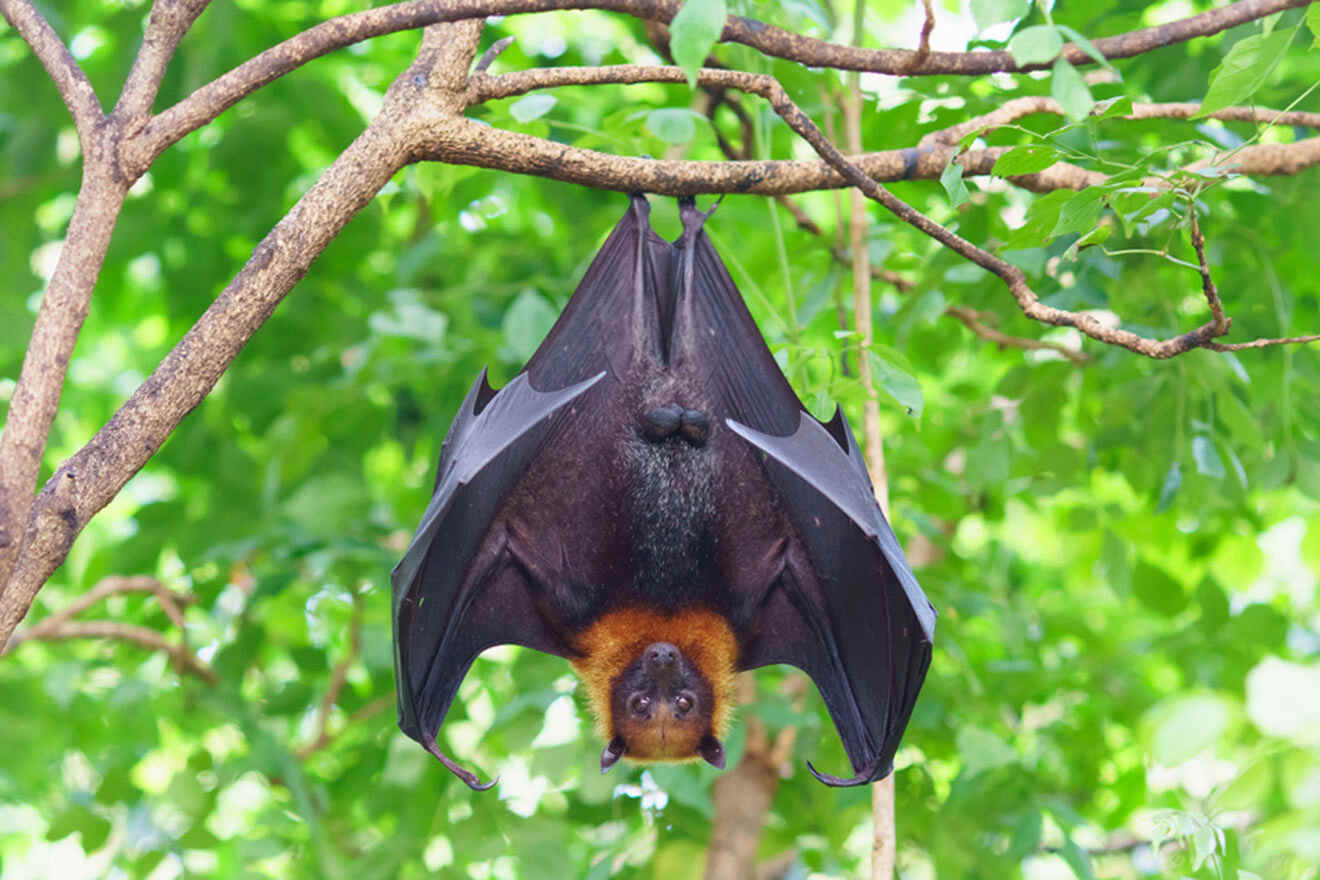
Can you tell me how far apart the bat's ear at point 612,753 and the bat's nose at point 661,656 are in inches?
14.3

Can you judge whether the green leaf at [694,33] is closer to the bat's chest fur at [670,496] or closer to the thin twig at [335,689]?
the bat's chest fur at [670,496]

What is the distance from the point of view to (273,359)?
6734 mm

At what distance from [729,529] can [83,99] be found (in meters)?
2.57

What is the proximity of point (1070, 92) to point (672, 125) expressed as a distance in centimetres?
143

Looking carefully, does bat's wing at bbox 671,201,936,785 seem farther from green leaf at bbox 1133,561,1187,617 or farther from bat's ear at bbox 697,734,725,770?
green leaf at bbox 1133,561,1187,617

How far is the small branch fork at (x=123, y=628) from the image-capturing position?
5307mm

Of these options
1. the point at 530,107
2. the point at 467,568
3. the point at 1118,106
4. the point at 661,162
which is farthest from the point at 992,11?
the point at 467,568

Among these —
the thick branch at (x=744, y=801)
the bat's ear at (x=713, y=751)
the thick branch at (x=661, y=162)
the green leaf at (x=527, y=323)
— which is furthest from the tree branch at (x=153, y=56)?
the thick branch at (x=744, y=801)

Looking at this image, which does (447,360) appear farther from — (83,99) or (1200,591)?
(1200,591)

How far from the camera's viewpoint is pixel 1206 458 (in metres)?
4.34

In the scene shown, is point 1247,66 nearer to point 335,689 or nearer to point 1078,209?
point 1078,209

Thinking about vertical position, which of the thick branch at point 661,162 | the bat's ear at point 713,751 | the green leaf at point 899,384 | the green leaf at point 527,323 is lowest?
the bat's ear at point 713,751

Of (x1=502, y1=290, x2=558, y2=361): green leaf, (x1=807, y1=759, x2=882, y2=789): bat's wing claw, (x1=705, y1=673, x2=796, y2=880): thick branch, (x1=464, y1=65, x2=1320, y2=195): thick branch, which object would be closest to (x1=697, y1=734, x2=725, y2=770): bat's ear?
(x1=807, y1=759, x2=882, y2=789): bat's wing claw

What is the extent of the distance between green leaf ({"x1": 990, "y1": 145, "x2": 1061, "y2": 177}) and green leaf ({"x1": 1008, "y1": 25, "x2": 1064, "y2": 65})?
41 cm
